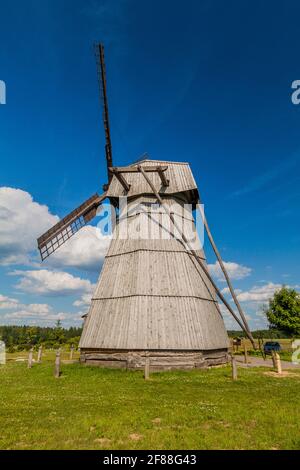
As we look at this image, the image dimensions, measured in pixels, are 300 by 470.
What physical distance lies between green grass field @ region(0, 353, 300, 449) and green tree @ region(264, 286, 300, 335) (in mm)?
23764

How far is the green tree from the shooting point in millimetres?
37312

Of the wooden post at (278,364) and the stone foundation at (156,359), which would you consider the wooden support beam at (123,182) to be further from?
the wooden post at (278,364)

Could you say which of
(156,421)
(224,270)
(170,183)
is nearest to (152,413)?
(156,421)

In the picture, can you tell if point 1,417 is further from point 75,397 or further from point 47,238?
point 47,238

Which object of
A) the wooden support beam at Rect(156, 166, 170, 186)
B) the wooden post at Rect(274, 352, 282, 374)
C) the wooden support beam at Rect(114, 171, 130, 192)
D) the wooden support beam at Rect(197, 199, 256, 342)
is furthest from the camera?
the wooden support beam at Rect(114, 171, 130, 192)

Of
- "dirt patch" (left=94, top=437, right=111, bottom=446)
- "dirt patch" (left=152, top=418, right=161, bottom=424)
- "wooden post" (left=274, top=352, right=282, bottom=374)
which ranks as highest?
"wooden post" (left=274, top=352, right=282, bottom=374)

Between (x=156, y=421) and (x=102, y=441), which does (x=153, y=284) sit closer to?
(x=156, y=421)

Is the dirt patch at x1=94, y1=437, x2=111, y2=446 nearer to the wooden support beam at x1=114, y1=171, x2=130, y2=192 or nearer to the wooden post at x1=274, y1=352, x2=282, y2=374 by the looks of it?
the wooden post at x1=274, y1=352, x2=282, y2=374

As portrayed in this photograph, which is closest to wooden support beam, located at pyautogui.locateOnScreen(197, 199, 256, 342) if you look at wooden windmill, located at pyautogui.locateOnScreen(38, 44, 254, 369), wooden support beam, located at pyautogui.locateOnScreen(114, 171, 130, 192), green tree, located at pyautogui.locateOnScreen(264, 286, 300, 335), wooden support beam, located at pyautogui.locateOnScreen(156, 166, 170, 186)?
wooden windmill, located at pyautogui.locateOnScreen(38, 44, 254, 369)

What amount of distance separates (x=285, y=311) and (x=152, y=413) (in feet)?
112

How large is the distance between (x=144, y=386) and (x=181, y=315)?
19.8 ft
